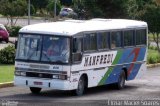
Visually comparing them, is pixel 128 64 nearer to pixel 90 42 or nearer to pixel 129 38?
pixel 129 38

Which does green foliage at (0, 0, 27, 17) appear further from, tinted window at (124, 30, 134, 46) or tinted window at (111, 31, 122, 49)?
tinted window at (111, 31, 122, 49)

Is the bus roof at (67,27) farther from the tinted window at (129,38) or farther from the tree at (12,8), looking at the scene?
the tree at (12,8)

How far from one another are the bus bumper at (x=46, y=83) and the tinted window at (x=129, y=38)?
4.77 meters

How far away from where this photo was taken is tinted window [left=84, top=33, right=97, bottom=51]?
23.0 metres

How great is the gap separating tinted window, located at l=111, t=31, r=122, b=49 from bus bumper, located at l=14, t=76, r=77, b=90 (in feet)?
12.0

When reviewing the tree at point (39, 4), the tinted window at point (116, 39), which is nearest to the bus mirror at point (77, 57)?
the tinted window at point (116, 39)

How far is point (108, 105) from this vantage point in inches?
768

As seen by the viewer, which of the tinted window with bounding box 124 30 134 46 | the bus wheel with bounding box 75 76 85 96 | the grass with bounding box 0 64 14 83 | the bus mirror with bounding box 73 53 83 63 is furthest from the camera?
the tinted window with bounding box 124 30 134 46

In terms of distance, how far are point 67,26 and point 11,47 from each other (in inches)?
383

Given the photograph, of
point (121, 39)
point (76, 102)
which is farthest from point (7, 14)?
point (76, 102)

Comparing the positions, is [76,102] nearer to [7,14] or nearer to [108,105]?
[108,105]

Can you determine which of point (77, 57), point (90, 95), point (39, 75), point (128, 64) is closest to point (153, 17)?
point (128, 64)

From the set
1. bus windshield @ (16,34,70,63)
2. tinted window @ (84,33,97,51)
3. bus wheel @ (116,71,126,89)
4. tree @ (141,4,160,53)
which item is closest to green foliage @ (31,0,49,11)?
tree @ (141,4,160,53)

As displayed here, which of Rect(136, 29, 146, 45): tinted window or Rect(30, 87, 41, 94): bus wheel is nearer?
Rect(30, 87, 41, 94): bus wheel
